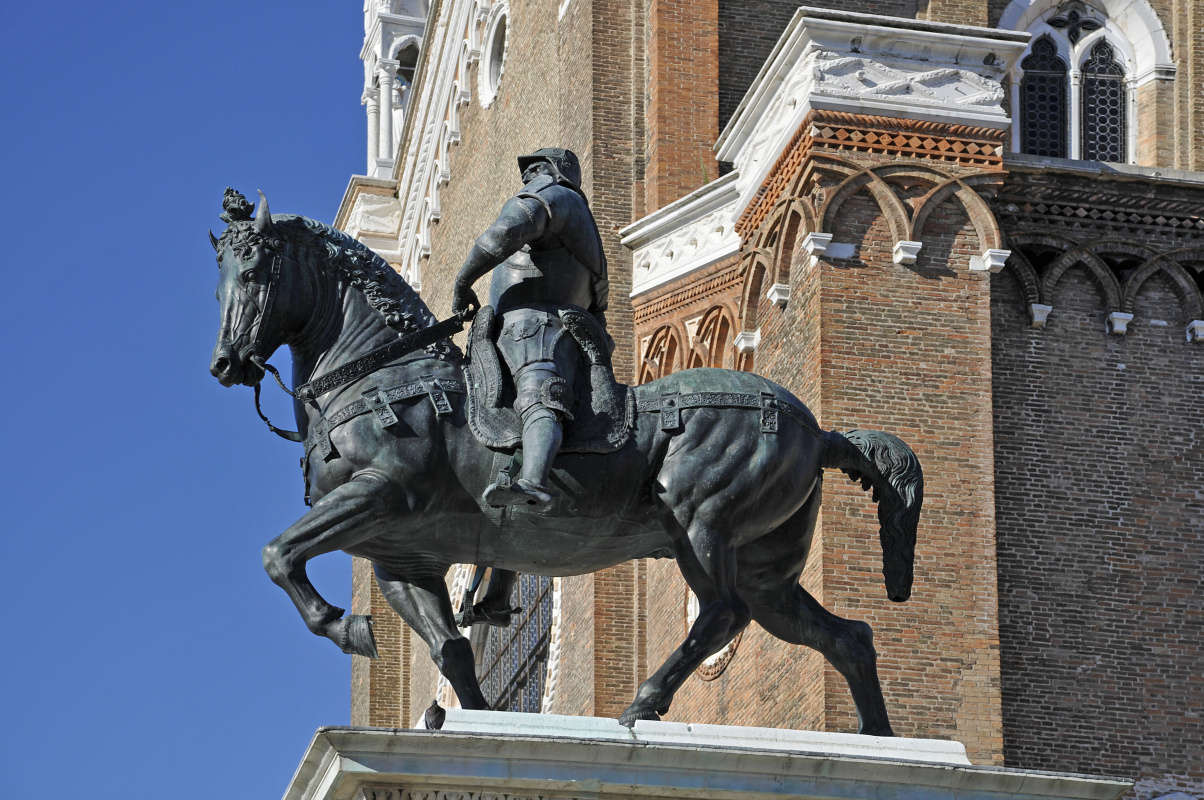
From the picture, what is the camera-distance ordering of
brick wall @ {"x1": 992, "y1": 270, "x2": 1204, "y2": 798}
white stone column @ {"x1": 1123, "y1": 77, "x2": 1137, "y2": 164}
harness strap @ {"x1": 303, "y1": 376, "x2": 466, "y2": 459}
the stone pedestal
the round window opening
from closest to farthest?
the stone pedestal, harness strap @ {"x1": 303, "y1": 376, "x2": 466, "y2": 459}, brick wall @ {"x1": 992, "y1": 270, "x2": 1204, "y2": 798}, white stone column @ {"x1": 1123, "y1": 77, "x2": 1137, "y2": 164}, the round window opening

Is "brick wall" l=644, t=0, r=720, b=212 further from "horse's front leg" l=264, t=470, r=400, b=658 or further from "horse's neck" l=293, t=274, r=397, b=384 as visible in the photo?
"horse's front leg" l=264, t=470, r=400, b=658

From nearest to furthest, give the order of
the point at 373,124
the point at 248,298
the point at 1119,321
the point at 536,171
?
the point at 248,298
the point at 536,171
the point at 1119,321
the point at 373,124

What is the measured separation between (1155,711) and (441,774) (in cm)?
999

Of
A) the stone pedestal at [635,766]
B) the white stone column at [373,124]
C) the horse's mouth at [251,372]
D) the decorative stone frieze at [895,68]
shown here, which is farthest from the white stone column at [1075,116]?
the white stone column at [373,124]

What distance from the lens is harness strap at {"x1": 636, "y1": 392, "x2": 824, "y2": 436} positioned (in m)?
12.1

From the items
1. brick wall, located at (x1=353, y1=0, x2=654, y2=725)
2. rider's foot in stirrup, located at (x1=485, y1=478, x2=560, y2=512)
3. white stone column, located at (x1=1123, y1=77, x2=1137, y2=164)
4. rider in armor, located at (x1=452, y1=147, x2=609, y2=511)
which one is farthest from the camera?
white stone column, located at (x1=1123, y1=77, x2=1137, y2=164)

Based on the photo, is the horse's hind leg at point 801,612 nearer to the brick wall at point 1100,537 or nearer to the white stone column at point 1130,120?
the brick wall at point 1100,537

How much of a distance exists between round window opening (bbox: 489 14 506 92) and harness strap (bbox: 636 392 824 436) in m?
19.7

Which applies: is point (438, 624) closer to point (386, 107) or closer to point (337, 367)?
point (337, 367)

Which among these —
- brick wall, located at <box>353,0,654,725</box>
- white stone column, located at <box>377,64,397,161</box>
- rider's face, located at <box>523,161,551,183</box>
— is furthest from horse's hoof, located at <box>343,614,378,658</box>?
white stone column, located at <box>377,64,397,161</box>

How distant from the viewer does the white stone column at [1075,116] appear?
78.8 feet

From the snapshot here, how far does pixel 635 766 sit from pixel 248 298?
3229mm

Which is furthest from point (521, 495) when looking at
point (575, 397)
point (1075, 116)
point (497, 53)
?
point (497, 53)

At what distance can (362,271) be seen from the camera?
1217 centimetres
